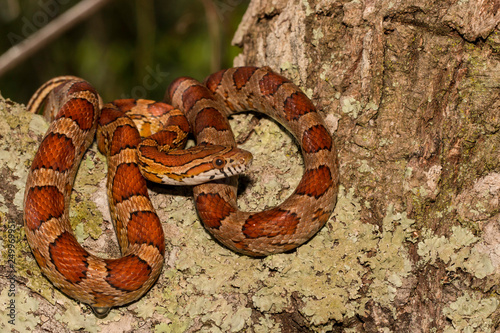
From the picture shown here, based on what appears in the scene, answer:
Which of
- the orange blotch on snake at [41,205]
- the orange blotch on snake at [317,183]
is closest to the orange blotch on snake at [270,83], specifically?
the orange blotch on snake at [317,183]

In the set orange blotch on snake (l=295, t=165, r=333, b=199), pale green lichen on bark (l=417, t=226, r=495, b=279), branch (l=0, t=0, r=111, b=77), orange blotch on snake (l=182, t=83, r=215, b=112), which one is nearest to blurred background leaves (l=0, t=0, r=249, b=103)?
branch (l=0, t=0, r=111, b=77)

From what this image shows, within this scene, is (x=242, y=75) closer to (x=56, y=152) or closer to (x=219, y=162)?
(x=219, y=162)

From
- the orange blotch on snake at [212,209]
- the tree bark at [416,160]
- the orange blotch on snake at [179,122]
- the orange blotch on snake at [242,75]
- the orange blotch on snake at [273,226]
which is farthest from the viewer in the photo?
the orange blotch on snake at [242,75]

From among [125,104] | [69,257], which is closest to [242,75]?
[125,104]

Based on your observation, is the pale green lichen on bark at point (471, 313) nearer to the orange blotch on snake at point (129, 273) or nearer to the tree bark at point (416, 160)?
the tree bark at point (416, 160)

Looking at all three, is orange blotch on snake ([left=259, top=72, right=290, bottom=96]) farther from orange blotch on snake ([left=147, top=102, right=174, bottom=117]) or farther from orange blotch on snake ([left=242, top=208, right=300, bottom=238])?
orange blotch on snake ([left=242, top=208, right=300, bottom=238])

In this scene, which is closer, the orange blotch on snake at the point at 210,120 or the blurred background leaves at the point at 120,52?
the orange blotch on snake at the point at 210,120
